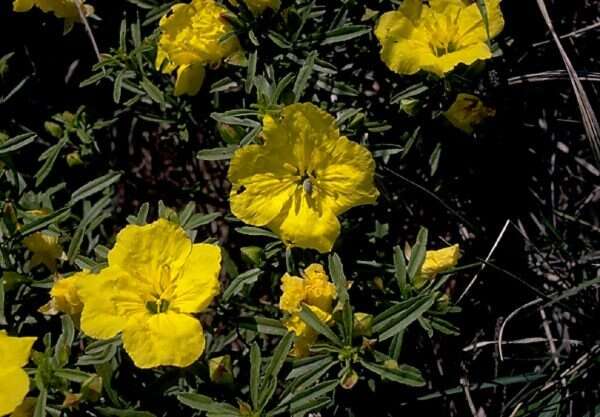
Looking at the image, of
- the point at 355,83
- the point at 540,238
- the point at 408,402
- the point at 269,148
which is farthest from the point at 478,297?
the point at 269,148

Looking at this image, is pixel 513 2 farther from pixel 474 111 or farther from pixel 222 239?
pixel 222 239

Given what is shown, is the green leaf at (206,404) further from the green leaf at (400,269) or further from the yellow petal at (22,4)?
the yellow petal at (22,4)

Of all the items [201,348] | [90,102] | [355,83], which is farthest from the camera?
[90,102]

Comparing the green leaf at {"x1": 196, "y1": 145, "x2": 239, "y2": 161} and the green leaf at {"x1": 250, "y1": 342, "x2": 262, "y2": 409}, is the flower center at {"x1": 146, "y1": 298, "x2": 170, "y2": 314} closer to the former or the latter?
the green leaf at {"x1": 250, "y1": 342, "x2": 262, "y2": 409}

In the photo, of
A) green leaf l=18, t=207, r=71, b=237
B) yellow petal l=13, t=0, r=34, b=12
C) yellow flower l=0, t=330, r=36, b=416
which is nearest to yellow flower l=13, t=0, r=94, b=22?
yellow petal l=13, t=0, r=34, b=12

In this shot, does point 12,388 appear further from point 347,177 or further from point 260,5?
point 260,5

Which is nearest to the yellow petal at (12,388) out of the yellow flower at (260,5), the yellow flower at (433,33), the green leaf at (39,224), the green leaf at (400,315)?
the green leaf at (39,224)
